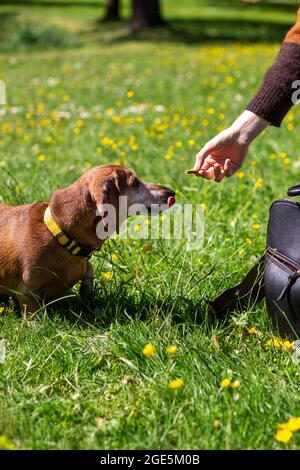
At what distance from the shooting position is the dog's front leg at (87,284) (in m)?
3.56

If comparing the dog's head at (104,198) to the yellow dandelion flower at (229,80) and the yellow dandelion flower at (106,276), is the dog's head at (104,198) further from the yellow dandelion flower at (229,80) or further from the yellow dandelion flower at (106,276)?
the yellow dandelion flower at (229,80)

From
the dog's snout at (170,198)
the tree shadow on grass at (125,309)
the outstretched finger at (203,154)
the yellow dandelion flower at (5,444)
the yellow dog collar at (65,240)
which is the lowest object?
the tree shadow on grass at (125,309)

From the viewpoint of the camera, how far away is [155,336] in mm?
2994

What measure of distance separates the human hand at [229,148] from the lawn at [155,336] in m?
0.68

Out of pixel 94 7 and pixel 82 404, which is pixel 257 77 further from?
pixel 94 7

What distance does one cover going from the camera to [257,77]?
10422 millimetres

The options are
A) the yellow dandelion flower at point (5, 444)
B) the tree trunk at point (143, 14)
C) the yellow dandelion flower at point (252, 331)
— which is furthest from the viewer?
the tree trunk at point (143, 14)

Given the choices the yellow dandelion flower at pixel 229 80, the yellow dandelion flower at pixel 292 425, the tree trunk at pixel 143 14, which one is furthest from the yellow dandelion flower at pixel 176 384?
the tree trunk at pixel 143 14

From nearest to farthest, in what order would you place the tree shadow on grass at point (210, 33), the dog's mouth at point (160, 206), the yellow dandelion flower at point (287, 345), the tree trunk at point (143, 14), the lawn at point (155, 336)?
the lawn at point (155, 336) → the yellow dandelion flower at point (287, 345) → the dog's mouth at point (160, 206) → the tree shadow on grass at point (210, 33) → the tree trunk at point (143, 14)

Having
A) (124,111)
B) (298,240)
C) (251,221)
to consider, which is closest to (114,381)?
(298,240)

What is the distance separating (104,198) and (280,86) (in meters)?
0.95

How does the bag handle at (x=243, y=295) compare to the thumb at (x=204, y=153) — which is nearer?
the thumb at (x=204, y=153)

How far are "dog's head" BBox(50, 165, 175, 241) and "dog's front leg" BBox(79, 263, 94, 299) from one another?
1.02 feet

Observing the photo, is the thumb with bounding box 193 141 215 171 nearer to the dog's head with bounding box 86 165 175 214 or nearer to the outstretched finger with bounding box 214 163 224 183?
the outstretched finger with bounding box 214 163 224 183
